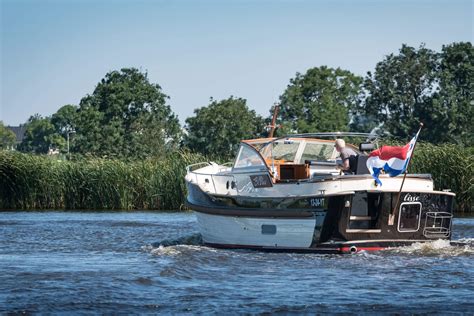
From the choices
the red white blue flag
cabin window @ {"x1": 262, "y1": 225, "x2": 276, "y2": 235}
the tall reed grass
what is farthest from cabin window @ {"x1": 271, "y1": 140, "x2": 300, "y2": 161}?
the tall reed grass

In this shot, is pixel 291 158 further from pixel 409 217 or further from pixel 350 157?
pixel 409 217

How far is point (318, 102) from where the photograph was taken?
66938 millimetres

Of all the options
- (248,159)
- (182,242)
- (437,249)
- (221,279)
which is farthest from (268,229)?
(221,279)

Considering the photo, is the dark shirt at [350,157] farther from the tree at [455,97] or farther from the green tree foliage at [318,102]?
the green tree foliage at [318,102]

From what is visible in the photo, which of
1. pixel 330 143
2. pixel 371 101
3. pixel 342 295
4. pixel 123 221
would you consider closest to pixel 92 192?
pixel 123 221

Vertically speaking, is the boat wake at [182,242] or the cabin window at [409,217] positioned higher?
the cabin window at [409,217]

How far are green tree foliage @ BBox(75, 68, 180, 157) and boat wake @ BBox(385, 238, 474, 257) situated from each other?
1699 inches

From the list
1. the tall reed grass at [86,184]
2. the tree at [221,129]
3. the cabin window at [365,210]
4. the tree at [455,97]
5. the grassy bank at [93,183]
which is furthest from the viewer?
the tree at [221,129]

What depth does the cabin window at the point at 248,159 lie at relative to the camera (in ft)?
66.0

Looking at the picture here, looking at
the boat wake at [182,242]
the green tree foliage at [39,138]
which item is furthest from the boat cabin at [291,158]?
the green tree foliage at [39,138]

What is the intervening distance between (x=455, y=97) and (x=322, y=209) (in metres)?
42.4

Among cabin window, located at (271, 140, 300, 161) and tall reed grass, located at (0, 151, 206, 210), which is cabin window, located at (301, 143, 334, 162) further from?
tall reed grass, located at (0, 151, 206, 210)

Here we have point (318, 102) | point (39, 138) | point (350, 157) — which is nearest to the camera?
point (350, 157)

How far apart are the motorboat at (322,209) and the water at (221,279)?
1.09 feet
